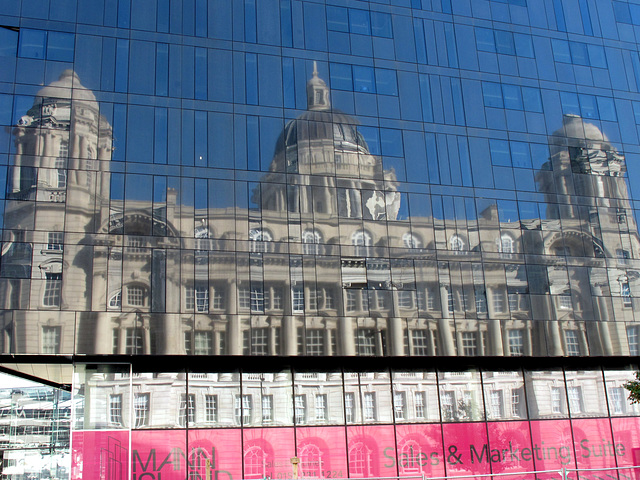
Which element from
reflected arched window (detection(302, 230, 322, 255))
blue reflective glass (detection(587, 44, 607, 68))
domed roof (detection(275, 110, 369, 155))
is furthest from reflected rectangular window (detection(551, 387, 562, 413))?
blue reflective glass (detection(587, 44, 607, 68))

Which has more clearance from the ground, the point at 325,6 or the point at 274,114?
the point at 325,6

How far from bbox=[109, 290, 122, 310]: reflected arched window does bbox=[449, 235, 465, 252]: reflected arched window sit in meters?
15.3

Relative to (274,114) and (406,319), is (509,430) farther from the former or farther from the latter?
(274,114)

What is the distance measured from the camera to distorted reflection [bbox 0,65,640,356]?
26.8 m

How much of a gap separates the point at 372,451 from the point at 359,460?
0.72 m

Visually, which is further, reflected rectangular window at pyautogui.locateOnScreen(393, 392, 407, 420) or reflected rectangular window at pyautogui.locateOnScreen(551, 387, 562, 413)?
reflected rectangular window at pyautogui.locateOnScreen(551, 387, 562, 413)

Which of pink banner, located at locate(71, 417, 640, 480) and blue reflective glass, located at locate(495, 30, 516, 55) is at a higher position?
blue reflective glass, located at locate(495, 30, 516, 55)

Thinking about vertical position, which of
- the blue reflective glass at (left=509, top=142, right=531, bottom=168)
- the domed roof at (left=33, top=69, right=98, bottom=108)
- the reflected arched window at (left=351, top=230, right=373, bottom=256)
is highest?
the domed roof at (left=33, top=69, right=98, bottom=108)

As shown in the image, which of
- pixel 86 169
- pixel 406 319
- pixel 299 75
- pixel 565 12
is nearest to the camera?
pixel 86 169

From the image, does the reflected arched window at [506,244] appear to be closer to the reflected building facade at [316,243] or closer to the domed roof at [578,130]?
the reflected building facade at [316,243]

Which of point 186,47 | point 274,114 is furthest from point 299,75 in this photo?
point 186,47

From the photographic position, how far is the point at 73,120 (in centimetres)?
2844

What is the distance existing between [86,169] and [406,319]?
15.3 meters

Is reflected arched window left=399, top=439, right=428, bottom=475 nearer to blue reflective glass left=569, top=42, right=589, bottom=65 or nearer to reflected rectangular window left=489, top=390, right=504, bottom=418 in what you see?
reflected rectangular window left=489, top=390, right=504, bottom=418
